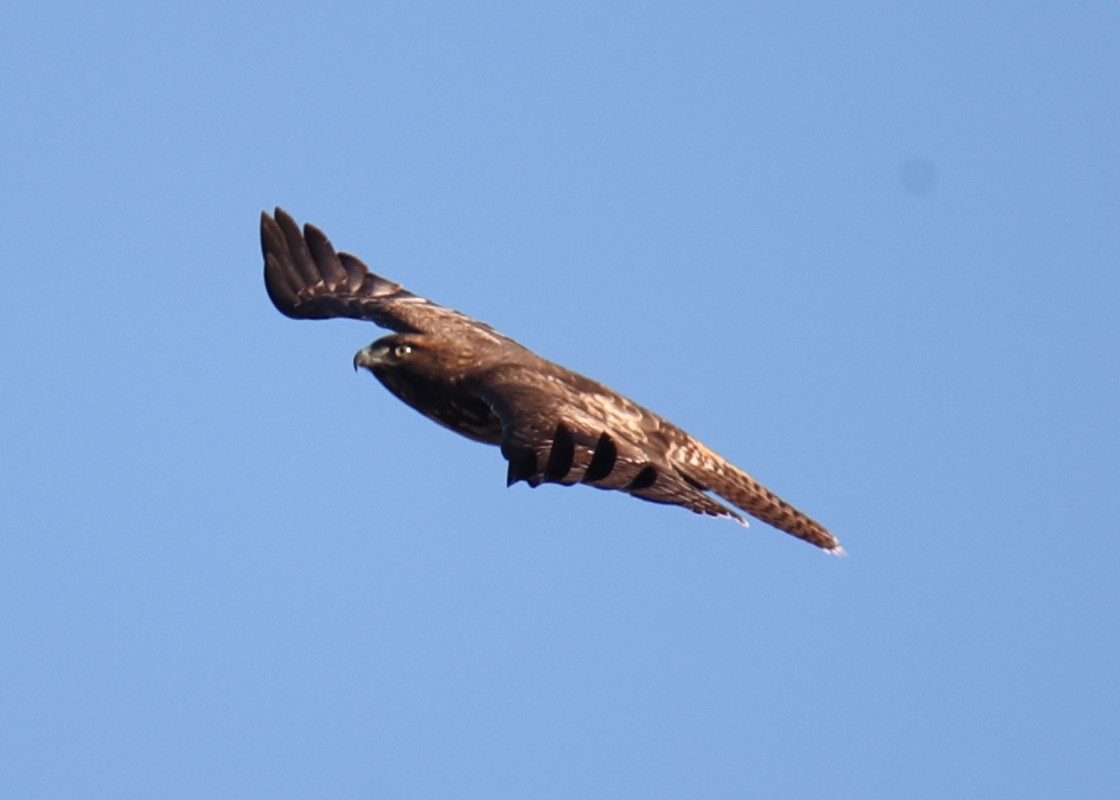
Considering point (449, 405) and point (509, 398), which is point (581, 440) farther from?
point (449, 405)

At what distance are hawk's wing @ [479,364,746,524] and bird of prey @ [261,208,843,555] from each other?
10 millimetres

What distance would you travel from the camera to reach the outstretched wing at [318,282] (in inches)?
627

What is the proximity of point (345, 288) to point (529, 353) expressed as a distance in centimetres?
241

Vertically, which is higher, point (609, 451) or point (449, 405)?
point (449, 405)

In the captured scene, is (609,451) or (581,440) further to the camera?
(581,440)

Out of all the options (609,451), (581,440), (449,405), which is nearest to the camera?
(609,451)

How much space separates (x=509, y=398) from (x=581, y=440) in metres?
0.81

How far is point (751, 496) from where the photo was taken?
552 inches

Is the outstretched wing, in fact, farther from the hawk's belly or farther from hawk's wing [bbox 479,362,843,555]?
hawk's wing [bbox 479,362,843,555]

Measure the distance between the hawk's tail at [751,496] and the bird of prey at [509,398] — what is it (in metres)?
0.01

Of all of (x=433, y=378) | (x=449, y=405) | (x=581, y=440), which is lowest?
(x=581, y=440)

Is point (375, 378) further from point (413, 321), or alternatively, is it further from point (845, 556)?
point (845, 556)

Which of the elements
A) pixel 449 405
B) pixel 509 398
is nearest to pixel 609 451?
pixel 509 398

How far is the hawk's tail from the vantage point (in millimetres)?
13820
